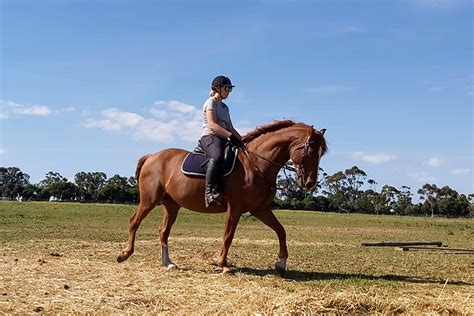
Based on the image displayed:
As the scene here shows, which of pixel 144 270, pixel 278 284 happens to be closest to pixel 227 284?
pixel 278 284

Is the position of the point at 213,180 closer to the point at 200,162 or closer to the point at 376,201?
the point at 200,162

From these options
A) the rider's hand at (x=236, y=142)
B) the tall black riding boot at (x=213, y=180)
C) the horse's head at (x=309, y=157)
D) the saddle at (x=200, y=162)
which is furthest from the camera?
the rider's hand at (x=236, y=142)

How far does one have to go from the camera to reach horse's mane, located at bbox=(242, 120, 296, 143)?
1107 cm

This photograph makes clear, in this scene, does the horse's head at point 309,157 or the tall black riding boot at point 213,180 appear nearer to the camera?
the horse's head at point 309,157

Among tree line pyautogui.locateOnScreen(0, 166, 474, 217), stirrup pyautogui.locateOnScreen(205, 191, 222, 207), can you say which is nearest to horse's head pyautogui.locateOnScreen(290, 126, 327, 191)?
stirrup pyautogui.locateOnScreen(205, 191, 222, 207)

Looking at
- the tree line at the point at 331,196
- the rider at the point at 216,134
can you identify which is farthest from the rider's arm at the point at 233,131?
the tree line at the point at 331,196

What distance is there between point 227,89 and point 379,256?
23.5 ft

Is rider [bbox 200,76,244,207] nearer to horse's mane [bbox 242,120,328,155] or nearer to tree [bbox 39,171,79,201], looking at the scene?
horse's mane [bbox 242,120,328,155]

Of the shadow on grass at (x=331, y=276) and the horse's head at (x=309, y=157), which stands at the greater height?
the horse's head at (x=309, y=157)

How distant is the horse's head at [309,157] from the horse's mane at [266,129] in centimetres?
71

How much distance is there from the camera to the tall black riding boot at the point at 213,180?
10531 mm

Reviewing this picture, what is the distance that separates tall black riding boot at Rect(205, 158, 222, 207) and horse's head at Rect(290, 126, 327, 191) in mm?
1521

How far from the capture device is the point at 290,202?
9544 centimetres

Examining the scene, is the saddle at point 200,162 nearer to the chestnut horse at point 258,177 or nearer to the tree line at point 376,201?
the chestnut horse at point 258,177
